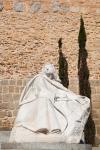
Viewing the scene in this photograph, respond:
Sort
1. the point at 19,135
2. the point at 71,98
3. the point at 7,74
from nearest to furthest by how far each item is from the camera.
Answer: the point at 19,135, the point at 71,98, the point at 7,74

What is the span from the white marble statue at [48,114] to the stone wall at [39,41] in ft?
15.7

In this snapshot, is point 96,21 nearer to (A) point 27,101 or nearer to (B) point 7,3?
(B) point 7,3

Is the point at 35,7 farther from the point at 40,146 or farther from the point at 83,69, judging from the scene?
the point at 40,146

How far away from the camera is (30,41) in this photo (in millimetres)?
14102

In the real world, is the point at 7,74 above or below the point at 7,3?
below

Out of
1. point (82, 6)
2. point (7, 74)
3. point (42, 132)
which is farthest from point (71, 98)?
point (82, 6)

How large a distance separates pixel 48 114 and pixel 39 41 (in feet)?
19.6

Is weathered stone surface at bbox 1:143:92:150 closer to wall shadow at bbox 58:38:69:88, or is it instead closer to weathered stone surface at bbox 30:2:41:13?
wall shadow at bbox 58:38:69:88

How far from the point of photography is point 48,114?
328 inches

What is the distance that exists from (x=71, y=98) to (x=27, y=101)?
700 mm

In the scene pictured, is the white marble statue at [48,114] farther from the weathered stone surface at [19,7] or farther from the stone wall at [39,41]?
the weathered stone surface at [19,7]

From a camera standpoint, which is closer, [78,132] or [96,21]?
[78,132]

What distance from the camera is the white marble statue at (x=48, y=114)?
8.12 meters

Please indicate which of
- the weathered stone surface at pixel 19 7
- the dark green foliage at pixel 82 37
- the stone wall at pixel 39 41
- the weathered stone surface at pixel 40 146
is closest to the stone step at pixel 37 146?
the weathered stone surface at pixel 40 146
